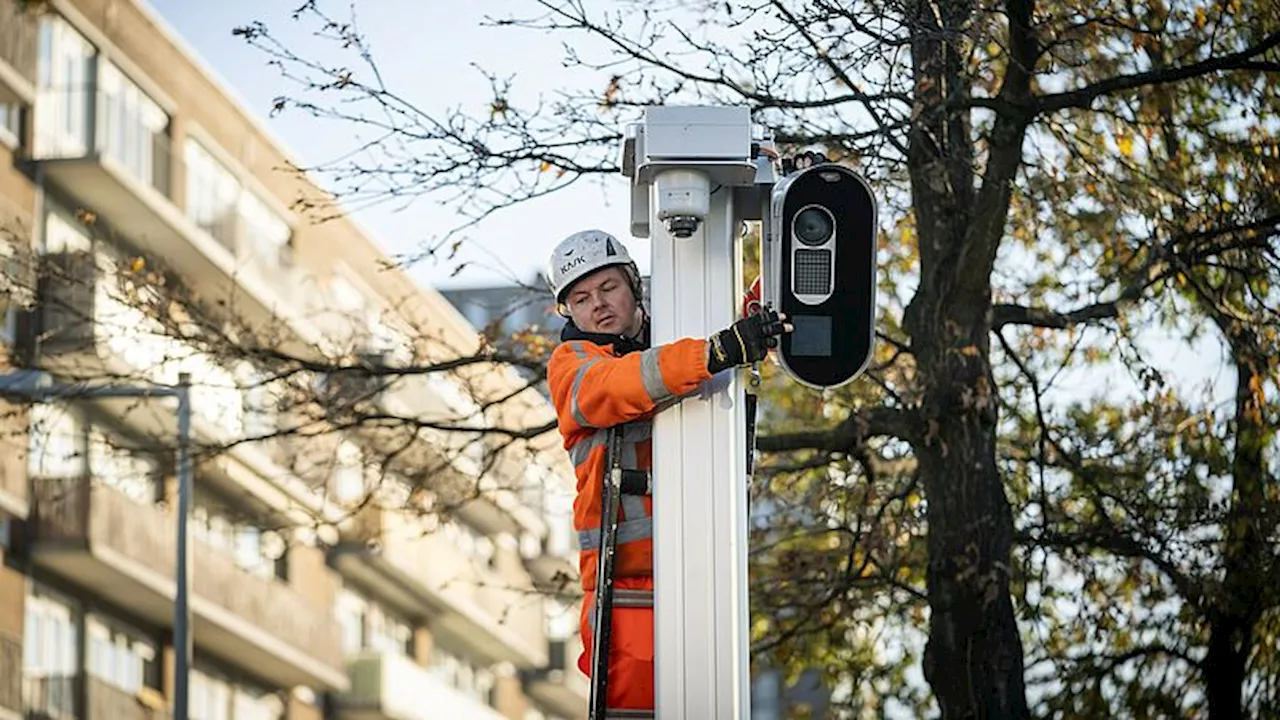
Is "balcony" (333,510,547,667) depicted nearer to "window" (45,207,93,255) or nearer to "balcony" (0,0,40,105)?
"window" (45,207,93,255)

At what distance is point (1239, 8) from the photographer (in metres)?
14.5

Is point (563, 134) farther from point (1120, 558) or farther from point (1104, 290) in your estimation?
point (1120, 558)

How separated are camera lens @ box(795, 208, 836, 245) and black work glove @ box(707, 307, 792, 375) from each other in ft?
0.88

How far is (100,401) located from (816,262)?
29.7 metres

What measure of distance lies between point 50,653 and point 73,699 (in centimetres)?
104

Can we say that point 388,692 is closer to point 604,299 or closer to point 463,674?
point 463,674

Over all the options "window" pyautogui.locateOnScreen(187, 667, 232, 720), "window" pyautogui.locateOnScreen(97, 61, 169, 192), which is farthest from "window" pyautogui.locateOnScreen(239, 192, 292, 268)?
"window" pyautogui.locateOnScreen(187, 667, 232, 720)

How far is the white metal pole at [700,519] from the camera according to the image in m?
7.78

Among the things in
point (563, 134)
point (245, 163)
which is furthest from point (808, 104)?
point (245, 163)

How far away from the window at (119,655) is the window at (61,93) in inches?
270

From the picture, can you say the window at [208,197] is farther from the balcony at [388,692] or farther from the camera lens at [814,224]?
the camera lens at [814,224]

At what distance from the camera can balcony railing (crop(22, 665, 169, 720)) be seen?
115 feet

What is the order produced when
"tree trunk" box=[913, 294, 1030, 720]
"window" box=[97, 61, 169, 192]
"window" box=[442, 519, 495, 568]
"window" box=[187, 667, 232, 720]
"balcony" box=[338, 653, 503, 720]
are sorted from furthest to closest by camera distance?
1. "window" box=[442, 519, 495, 568]
2. "balcony" box=[338, 653, 503, 720]
3. "window" box=[187, 667, 232, 720]
4. "window" box=[97, 61, 169, 192]
5. "tree trunk" box=[913, 294, 1030, 720]

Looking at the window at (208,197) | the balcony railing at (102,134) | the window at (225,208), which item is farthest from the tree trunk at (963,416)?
the window at (208,197)
